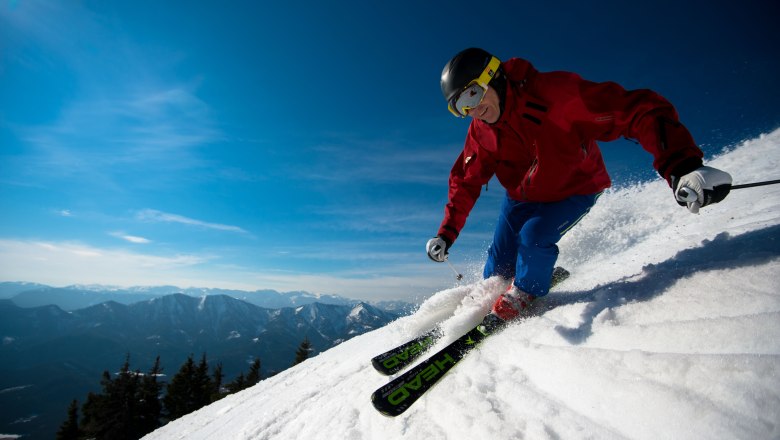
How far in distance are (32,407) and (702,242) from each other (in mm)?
270426

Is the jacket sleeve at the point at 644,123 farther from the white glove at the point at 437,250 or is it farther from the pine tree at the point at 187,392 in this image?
the pine tree at the point at 187,392

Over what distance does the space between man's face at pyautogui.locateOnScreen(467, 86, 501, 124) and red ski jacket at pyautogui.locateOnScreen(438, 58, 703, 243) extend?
81 millimetres

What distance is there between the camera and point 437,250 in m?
4.56

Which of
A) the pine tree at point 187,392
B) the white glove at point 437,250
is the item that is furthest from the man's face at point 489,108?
the pine tree at point 187,392

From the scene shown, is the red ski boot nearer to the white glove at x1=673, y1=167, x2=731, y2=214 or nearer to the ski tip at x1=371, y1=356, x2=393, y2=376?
the ski tip at x1=371, y1=356, x2=393, y2=376

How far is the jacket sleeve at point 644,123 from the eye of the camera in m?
2.57

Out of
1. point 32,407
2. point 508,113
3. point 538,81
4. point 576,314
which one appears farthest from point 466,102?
point 32,407

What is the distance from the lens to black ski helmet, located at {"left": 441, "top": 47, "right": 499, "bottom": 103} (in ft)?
11.9

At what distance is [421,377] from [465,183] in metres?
2.92

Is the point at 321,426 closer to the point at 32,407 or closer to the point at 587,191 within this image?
the point at 587,191

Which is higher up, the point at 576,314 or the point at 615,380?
the point at 576,314

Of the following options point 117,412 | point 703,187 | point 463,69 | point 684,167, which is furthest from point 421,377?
point 117,412

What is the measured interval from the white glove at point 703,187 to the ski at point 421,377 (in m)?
1.86

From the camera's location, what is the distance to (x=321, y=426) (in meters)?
3.05
